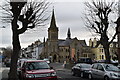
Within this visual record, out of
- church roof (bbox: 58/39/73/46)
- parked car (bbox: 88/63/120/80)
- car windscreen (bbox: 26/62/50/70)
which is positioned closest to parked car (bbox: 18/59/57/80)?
car windscreen (bbox: 26/62/50/70)

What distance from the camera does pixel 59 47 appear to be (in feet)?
362

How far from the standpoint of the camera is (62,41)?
115250mm

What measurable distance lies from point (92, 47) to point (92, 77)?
95033 millimetres

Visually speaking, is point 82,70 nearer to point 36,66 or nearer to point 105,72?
point 105,72

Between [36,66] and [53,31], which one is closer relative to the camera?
[36,66]

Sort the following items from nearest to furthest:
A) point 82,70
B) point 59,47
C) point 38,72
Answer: point 38,72
point 82,70
point 59,47

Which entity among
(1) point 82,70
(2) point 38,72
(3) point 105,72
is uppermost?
(2) point 38,72

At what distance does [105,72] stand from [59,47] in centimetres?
9428

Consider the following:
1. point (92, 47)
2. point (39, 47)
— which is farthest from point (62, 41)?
point (39, 47)

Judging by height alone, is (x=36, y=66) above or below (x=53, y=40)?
below

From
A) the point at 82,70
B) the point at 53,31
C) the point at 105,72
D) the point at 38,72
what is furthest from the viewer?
the point at 53,31

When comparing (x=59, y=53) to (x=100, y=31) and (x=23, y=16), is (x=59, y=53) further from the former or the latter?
(x=23, y=16)

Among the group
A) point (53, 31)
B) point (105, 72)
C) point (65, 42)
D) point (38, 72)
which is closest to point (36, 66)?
point (38, 72)

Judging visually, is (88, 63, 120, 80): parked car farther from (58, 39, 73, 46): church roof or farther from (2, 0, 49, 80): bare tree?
(58, 39, 73, 46): church roof
